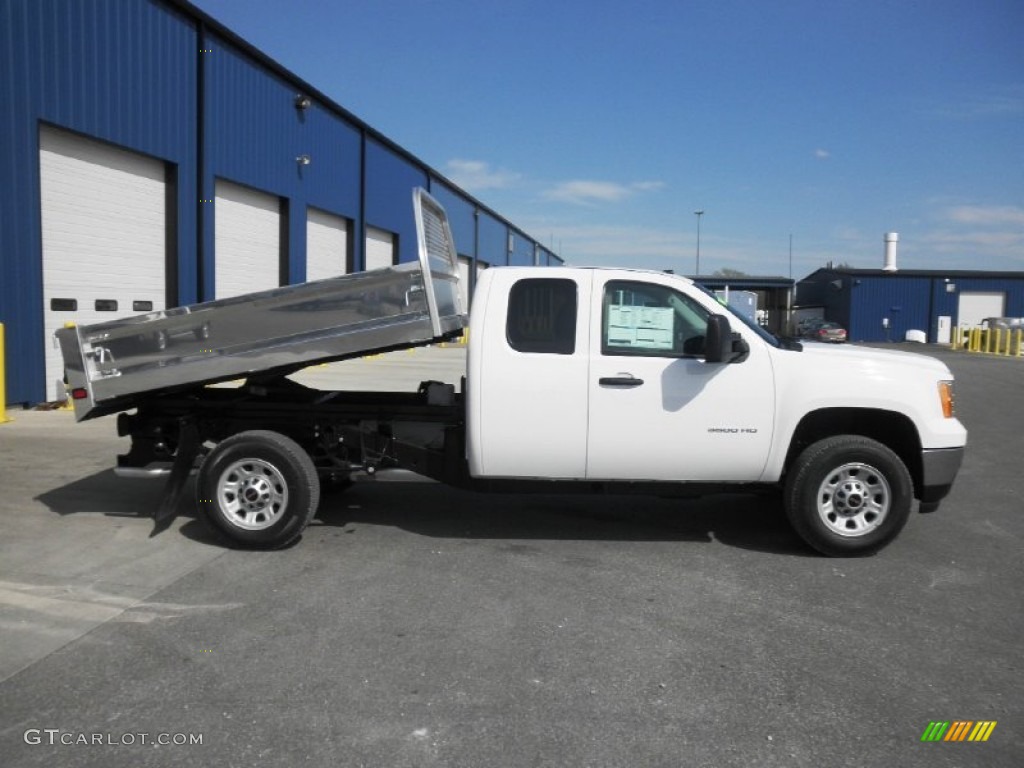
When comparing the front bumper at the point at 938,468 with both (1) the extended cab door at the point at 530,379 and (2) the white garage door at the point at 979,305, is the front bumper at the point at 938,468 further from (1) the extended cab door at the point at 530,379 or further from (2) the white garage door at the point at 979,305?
(2) the white garage door at the point at 979,305

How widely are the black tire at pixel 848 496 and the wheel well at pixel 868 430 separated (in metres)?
0.25

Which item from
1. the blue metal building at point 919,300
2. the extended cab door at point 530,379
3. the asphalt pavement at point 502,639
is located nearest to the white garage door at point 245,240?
the asphalt pavement at point 502,639

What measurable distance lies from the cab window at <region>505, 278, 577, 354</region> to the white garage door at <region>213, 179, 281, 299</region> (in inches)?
518

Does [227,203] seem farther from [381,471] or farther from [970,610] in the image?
[970,610]

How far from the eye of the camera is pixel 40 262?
12711 mm

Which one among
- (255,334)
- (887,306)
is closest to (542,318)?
(255,334)

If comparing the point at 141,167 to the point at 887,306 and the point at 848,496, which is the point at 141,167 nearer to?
the point at 848,496

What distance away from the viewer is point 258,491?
6.18 meters

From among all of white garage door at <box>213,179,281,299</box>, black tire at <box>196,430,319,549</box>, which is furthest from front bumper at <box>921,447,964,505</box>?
white garage door at <box>213,179,281,299</box>

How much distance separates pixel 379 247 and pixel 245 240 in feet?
33.8

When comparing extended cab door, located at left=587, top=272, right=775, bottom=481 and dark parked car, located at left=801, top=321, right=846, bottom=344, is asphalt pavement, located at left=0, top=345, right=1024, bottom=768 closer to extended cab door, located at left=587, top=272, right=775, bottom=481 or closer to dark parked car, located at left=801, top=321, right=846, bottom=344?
extended cab door, located at left=587, top=272, right=775, bottom=481

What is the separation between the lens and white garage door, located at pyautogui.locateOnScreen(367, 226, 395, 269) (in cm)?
2852

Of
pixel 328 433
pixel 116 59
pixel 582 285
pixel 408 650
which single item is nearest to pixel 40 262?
pixel 116 59

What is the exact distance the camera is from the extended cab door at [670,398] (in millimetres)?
6023
